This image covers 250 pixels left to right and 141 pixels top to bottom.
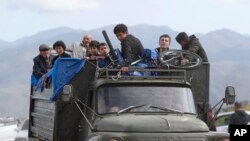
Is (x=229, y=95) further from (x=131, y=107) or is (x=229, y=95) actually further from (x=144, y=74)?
(x=131, y=107)

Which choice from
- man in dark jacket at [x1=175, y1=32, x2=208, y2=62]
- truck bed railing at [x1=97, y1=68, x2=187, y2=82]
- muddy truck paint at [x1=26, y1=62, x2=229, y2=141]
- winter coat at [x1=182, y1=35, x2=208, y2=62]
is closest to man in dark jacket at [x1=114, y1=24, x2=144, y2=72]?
truck bed railing at [x1=97, y1=68, x2=187, y2=82]

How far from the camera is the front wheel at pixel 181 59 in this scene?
46.5ft

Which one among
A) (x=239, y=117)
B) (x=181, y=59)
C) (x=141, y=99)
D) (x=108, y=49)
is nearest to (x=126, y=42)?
(x=108, y=49)

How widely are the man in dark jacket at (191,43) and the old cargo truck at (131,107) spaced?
535mm

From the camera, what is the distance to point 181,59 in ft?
47.3

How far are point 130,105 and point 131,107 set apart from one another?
77 millimetres

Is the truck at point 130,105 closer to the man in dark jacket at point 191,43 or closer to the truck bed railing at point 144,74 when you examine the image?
the truck bed railing at point 144,74

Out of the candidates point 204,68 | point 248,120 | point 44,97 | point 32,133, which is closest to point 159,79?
point 204,68

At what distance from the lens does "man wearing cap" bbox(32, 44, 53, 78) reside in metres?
16.1

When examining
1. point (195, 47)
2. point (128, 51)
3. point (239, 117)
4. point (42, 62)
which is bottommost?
point (239, 117)

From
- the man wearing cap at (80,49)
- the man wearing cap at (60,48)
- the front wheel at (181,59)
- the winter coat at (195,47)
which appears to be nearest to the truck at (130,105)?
the front wheel at (181,59)

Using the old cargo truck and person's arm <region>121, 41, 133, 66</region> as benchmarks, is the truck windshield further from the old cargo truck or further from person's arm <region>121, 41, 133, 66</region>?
person's arm <region>121, 41, 133, 66</region>

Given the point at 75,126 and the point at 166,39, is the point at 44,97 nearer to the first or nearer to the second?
the point at 75,126

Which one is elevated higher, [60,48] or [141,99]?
[60,48]
